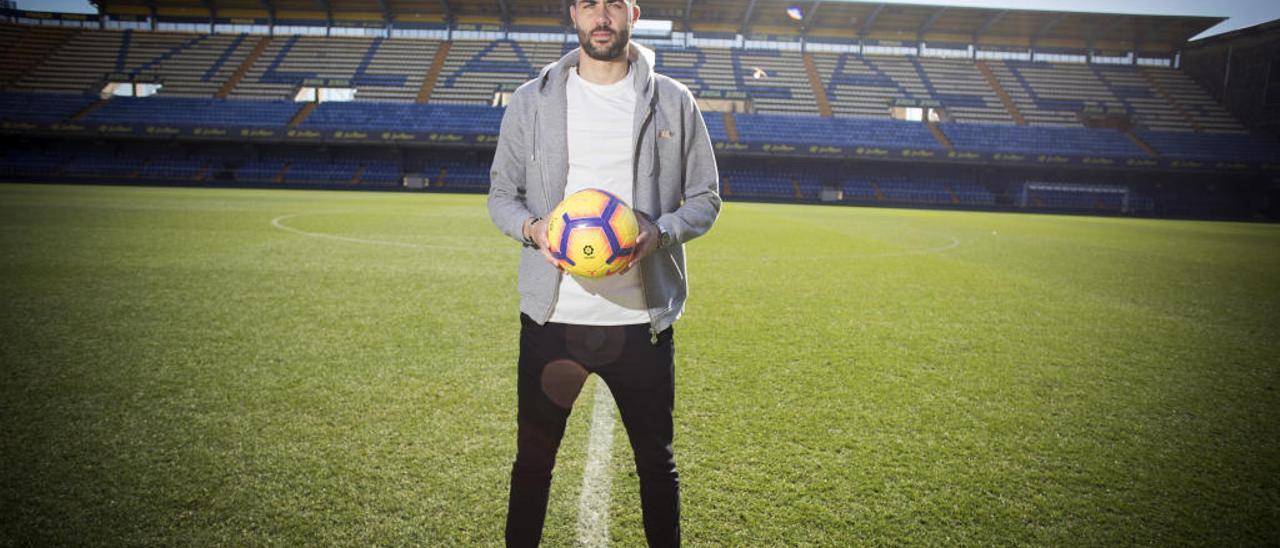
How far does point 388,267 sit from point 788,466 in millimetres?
6305

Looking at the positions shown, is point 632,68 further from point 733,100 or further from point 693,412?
point 733,100

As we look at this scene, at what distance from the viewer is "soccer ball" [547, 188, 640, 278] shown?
169 cm

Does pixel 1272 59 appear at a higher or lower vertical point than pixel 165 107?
higher

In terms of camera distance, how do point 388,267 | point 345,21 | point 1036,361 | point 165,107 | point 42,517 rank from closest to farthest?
point 42,517
point 1036,361
point 388,267
point 165,107
point 345,21

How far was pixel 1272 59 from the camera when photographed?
34.4 meters

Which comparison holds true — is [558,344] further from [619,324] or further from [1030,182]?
[1030,182]

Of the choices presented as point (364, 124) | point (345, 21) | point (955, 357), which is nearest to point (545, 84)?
point (955, 357)

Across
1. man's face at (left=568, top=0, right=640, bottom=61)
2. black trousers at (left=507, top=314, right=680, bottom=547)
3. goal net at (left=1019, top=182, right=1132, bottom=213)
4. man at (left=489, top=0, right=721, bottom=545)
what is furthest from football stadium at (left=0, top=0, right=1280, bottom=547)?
goal net at (left=1019, top=182, right=1132, bottom=213)

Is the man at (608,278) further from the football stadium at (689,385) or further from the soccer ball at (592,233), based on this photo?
the football stadium at (689,385)

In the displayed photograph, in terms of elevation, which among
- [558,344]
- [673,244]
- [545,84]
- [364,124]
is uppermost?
[364,124]

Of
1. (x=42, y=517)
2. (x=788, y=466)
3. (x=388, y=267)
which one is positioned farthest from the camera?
(x=388, y=267)

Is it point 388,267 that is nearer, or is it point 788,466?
point 788,466

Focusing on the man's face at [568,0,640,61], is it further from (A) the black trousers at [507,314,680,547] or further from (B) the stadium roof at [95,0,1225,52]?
(B) the stadium roof at [95,0,1225,52]

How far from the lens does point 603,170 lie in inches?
75.1
